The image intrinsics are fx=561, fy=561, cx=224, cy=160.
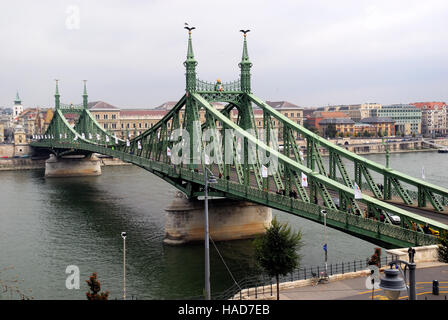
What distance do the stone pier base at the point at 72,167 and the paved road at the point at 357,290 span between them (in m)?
86.7

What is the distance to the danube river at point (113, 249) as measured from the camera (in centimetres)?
3628

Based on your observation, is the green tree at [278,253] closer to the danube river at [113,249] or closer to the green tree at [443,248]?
the green tree at [443,248]

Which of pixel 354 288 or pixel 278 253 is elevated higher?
pixel 278 253

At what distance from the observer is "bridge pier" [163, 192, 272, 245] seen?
4638 centimetres

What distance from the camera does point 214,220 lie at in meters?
46.6

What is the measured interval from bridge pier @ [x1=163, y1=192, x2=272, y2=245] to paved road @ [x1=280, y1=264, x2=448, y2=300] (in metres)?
22.8

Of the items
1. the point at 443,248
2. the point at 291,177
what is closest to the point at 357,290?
the point at 443,248

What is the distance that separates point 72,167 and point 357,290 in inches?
3570

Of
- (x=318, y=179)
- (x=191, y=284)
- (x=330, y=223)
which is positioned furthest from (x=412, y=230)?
(x=191, y=284)

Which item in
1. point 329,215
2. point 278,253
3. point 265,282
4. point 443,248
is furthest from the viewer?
point 265,282

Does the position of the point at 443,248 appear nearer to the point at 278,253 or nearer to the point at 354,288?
the point at 354,288

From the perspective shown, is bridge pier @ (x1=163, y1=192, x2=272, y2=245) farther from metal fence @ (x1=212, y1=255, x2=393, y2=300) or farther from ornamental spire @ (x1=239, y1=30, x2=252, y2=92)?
metal fence @ (x1=212, y1=255, x2=393, y2=300)

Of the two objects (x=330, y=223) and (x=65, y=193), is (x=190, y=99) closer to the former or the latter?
(x=330, y=223)

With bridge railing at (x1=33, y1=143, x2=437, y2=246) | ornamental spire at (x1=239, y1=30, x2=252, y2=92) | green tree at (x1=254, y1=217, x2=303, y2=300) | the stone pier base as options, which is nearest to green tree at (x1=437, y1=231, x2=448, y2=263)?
bridge railing at (x1=33, y1=143, x2=437, y2=246)
